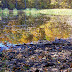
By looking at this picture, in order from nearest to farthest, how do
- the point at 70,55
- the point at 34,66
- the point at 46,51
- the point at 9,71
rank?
the point at 9,71 < the point at 34,66 < the point at 70,55 < the point at 46,51

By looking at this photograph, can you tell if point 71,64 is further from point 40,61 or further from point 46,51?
point 46,51

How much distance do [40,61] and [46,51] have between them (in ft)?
2.52

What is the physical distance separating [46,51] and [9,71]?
1.66 m

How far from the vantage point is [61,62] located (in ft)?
11.3

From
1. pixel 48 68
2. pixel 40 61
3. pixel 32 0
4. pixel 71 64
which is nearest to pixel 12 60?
pixel 40 61

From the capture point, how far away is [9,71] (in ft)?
9.70

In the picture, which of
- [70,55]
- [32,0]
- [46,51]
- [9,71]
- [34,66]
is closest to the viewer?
[9,71]

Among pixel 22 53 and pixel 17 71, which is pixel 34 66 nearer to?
pixel 17 71

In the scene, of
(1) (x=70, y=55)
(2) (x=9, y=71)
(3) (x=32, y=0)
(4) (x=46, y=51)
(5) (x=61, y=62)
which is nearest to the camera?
(2) (x=9, y=71)

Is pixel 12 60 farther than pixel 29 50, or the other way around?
pixel 29 50

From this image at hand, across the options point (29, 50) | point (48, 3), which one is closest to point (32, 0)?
point (48, 3)

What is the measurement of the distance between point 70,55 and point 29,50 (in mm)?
1454

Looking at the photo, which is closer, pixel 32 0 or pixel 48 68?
pixel 48 68

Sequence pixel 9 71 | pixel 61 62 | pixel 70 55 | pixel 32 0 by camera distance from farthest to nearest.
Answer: pixel 32 0 → pixel 70 55 → pixel 61 62 → pixel 9 71
